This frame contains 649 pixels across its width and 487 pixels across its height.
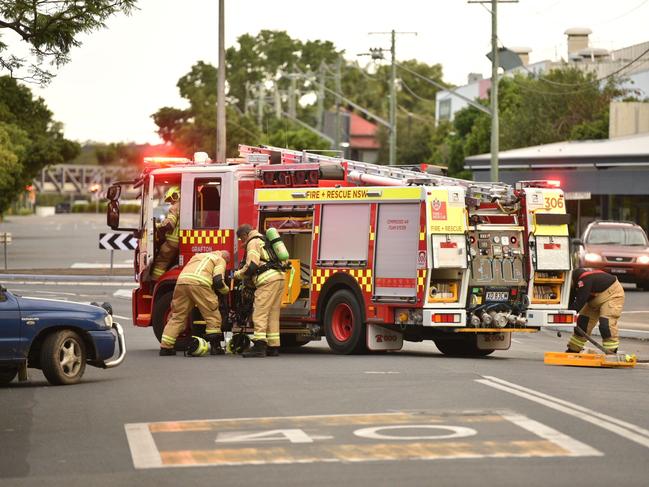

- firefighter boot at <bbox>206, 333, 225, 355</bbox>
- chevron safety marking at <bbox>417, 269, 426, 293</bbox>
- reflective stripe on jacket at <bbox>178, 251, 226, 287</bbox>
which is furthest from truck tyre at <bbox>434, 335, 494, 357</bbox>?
reflective stripe on jacket at <bbox>178, 251, 226, 287</bbox>

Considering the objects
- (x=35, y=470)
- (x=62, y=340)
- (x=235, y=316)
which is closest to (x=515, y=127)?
(x=235, y=316)

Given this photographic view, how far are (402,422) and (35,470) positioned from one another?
3282 mm

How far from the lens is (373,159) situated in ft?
488

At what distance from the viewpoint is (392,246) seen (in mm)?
19609

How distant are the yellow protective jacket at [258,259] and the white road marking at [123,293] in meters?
16.5

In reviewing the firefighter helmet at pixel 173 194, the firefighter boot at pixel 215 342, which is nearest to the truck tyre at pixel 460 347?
the firefighter boot at pixel 215 342

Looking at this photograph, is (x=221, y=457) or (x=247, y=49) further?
(x=247, y=49)

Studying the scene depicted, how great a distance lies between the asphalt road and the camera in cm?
1024

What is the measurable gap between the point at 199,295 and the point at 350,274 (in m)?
2.03

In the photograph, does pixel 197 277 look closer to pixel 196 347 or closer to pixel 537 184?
pixel 196 347

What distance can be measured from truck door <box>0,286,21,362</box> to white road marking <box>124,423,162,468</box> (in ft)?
9.95

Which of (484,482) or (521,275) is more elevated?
(521,275)

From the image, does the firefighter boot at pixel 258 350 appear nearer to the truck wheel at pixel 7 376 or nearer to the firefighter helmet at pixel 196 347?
the firefighter helmet at pixel 196 347

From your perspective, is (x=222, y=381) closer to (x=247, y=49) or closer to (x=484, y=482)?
(x=484, y=482)
